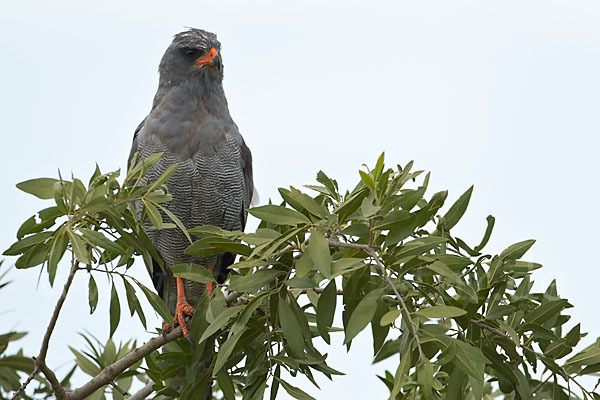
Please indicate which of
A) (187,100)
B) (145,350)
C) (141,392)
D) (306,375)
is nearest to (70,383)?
(141,392)

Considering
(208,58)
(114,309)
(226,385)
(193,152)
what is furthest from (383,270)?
(208,58)

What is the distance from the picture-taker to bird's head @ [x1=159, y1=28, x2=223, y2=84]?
4.95 meters

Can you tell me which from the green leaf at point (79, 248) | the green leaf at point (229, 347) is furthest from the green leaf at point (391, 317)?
the green leaf at point (79, 248)

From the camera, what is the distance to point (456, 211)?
2873 millimetres

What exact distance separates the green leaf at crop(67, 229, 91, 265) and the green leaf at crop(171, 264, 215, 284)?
432 millimetres

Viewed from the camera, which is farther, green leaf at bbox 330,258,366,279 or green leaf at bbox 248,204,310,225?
green leaf at bbox 248,204,310,225

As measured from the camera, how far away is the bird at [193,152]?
4.62m

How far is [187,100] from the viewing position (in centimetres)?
486

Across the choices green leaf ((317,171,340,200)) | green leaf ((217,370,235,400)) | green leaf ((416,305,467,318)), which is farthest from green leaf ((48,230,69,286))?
green leaf ((416,305,467,318))

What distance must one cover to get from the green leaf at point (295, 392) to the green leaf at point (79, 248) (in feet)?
2.99

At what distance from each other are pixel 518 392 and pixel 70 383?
315cm

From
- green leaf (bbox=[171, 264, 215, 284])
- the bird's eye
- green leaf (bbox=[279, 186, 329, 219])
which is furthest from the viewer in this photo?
the bird's eye

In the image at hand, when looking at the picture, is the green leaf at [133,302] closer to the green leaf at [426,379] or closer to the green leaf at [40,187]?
the green leaf at [40,187]

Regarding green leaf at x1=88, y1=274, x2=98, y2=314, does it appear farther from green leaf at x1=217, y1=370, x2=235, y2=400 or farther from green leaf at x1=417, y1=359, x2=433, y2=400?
green leaf at x1=417, y1=359, x2=433, y2=400
